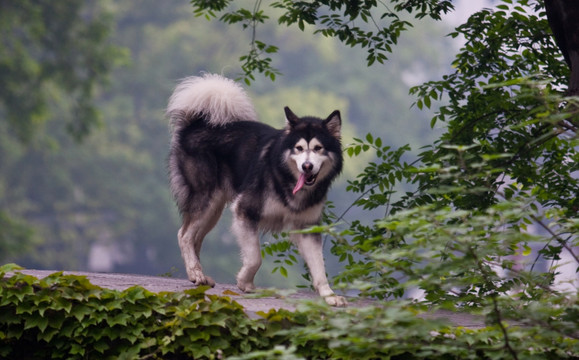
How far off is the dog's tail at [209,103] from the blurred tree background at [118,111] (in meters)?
15.4

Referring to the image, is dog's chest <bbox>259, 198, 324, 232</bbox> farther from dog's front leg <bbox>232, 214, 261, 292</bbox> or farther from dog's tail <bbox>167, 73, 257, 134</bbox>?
dog's tail <bbox>167, 73, 257, 134</bbox>

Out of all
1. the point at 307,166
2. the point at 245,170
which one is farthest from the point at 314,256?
the point at 245,170

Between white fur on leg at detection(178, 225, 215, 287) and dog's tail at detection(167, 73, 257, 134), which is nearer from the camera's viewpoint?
white fur on leg at detection(178, 225, 215, 287)

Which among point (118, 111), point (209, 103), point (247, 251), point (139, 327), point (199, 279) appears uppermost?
point (118, 111)

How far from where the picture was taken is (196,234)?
6684mm

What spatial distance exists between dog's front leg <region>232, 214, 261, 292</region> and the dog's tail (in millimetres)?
1139

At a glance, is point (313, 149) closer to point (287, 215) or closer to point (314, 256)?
point (287, 215)

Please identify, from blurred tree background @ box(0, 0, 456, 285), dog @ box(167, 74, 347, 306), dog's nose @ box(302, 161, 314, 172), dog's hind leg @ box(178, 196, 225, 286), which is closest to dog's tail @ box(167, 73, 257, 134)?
dog @ box(167, 74, 347, 306)

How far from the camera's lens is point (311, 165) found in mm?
5715

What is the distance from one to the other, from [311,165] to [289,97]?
97.4ft

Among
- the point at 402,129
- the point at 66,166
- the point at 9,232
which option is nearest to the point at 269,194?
the point at 9,232

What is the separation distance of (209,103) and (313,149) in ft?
4.56

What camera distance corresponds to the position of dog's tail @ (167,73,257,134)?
22.2ft

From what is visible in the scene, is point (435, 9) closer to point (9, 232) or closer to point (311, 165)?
point (311, 165)
